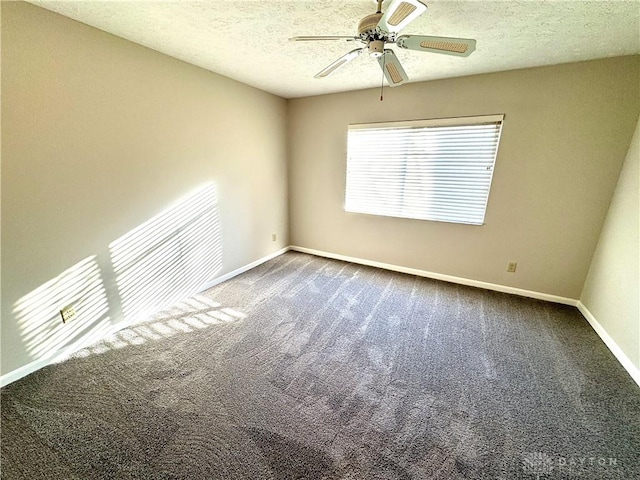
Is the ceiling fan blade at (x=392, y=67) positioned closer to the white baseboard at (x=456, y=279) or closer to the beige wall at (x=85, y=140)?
the beige wall at (x=85, y=140)

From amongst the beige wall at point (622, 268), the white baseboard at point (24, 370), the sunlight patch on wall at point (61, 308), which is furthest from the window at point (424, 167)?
the white baseboard at point (24, 370)

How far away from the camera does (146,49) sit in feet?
6.79

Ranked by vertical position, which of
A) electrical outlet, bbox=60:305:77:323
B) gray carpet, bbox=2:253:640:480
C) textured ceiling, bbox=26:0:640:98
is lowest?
gray carpet, bbox=2:253:640:480

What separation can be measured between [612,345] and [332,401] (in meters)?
2.27

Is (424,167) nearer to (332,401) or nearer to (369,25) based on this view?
(369,25)

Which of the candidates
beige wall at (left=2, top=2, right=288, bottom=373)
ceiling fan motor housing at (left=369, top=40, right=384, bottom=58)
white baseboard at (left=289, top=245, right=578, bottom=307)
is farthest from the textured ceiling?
white baseboard at (left=289, top=245, right=578, bottom=307)

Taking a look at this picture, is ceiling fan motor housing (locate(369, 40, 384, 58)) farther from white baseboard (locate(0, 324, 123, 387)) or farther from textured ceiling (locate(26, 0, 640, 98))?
white baseboard (locate(0, 324, 123, 387))

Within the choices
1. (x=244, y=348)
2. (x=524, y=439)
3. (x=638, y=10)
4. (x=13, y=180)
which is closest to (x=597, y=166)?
(x=638, y=10)

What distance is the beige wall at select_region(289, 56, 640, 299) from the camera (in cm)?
223

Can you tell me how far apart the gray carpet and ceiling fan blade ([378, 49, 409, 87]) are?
1.95 metres

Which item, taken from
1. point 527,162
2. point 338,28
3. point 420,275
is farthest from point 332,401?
point 527,162

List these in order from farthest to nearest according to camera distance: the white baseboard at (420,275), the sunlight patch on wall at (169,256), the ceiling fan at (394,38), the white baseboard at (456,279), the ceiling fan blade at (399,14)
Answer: the white baseboard at (456,279) < the sunlight patch on wall at (169,256) < the white baseboard at (420,275) < the ceiling fan at (394,38) < the ceiling fan blade at (399,14)

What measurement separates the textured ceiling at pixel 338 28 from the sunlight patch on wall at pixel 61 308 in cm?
170

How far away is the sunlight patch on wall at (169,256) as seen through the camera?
7.14ft
